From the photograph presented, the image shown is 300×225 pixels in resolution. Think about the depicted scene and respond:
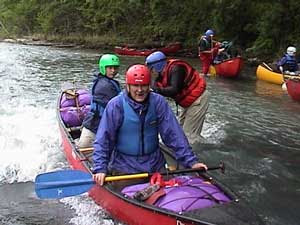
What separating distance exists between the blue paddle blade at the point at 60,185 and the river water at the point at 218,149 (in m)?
0.80

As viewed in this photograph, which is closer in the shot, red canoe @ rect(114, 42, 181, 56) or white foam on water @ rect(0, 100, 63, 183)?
white foam on water @ rect(0, 100, 63, 183)

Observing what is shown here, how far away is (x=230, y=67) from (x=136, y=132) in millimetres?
12449

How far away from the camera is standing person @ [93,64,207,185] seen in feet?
15.8

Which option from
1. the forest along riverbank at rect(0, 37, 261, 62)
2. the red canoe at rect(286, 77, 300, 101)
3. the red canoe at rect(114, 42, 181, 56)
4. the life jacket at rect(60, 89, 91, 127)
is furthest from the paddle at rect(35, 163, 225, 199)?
the red canoe at rect(114, 42, 181, 56)

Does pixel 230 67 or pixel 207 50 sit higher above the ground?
pixel 207 50

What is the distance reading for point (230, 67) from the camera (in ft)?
55.6

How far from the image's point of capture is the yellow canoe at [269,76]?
15.7 meters

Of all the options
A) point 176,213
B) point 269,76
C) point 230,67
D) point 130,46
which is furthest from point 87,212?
point 130,46

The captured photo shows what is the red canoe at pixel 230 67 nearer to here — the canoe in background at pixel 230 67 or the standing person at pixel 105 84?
the canoe in background at pixel 230 67

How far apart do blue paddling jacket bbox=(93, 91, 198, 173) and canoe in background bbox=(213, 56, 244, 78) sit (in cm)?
1215

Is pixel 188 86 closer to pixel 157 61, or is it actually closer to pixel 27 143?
pixel 157 61

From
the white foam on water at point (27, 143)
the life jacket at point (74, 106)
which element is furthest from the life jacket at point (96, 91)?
the life jacket at point (74, 106)

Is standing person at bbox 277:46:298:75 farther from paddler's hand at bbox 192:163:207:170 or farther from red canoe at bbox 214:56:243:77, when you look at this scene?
paddler's hand at bbox 192:163:207:170

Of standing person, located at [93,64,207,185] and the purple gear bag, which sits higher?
standing person, located at [93,64,207,185]
